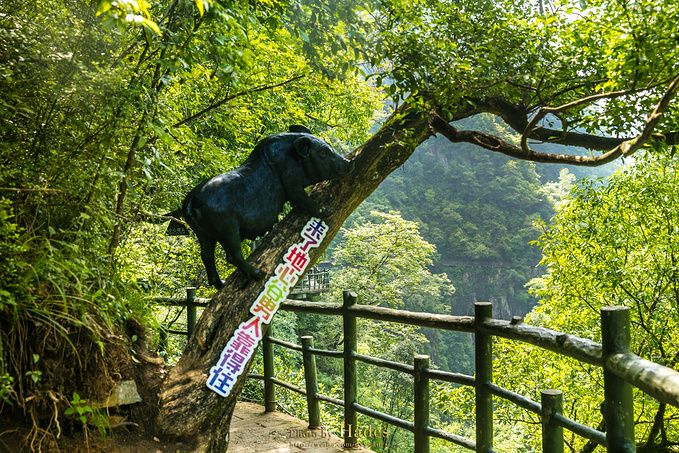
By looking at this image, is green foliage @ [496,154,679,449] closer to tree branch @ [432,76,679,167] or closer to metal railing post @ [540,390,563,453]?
tree branch @ [432,76,679,167]

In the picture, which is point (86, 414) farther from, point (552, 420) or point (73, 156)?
point (552, 420)

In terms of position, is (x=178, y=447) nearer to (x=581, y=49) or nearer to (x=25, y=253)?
(x=25, y=253)

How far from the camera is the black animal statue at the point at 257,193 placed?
279cm

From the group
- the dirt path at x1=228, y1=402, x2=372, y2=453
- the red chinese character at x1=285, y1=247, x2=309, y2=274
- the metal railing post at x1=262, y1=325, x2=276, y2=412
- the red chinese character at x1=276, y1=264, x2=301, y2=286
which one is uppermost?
the red chinese character at x1=285, y1=247, x2=309, y2=274

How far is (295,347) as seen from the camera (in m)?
3.97

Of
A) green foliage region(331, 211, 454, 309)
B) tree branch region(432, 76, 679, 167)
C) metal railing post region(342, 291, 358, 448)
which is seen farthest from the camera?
green foliage region(331, 211, 454, 309)

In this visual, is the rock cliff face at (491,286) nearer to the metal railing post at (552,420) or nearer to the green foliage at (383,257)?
the green foliage at (383,257)

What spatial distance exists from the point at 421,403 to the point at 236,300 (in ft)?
4.38

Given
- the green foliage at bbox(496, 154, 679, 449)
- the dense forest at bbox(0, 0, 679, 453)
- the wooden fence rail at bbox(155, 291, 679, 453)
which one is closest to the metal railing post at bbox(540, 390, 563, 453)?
the wooden fence rail at bbox(155, 291, 679, 453)

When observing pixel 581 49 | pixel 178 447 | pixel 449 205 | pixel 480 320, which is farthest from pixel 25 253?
pixel 449 205

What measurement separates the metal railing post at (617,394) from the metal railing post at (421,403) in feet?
4.34

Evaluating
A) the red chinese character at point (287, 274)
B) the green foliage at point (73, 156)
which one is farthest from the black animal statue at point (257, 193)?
the green foliage at point (73, 156)

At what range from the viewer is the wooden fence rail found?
5.49ft

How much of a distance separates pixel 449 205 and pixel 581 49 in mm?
36371
